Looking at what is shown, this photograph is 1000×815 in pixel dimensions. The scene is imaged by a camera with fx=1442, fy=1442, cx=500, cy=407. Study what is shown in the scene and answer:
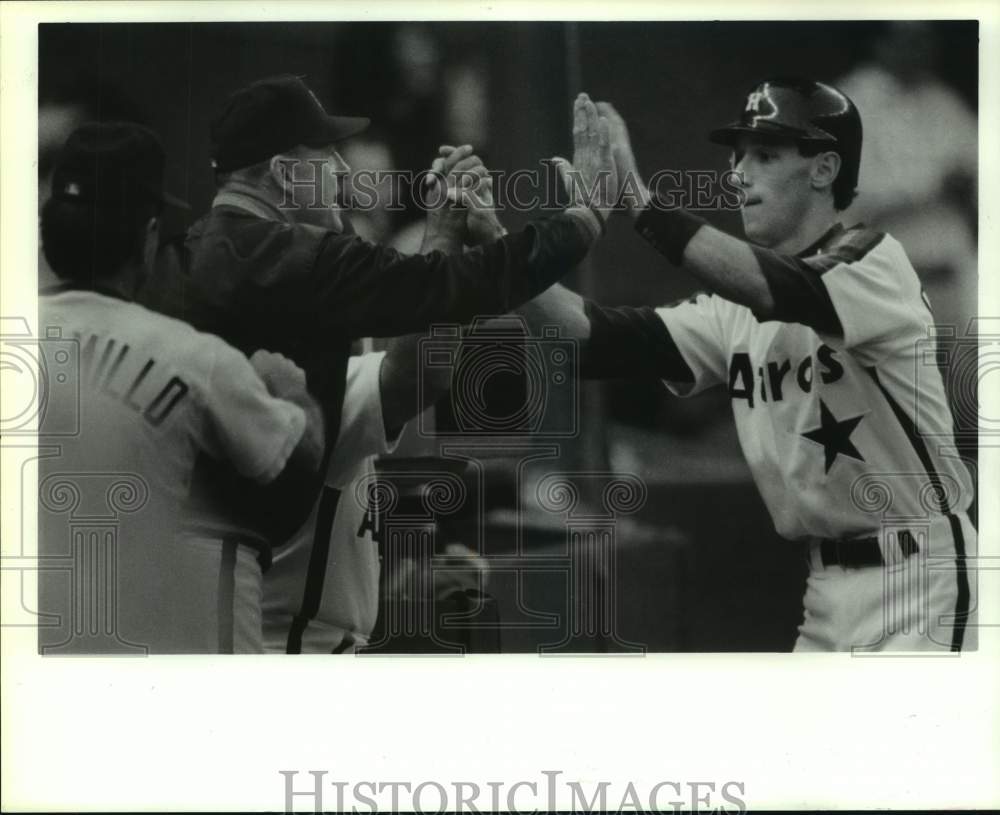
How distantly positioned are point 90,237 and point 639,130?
1845 mm

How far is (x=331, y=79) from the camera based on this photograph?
476cm

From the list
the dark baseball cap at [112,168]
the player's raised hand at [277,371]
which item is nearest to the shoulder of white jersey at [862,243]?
the player's raised hand at [277,371]

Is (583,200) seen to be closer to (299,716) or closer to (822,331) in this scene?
(822,331)

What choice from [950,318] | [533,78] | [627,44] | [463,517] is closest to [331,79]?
[533,78]

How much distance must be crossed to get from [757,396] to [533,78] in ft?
4.22

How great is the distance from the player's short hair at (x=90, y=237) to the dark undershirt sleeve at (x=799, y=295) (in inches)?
80.7

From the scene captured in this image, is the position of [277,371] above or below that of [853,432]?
above

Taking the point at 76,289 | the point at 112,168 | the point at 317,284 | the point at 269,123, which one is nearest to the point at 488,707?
the point at 317,284

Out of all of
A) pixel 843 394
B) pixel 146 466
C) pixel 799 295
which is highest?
pixel 799 295

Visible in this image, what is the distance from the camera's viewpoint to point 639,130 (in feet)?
15.6

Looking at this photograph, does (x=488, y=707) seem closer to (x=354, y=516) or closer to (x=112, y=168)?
(x=354, y=516)

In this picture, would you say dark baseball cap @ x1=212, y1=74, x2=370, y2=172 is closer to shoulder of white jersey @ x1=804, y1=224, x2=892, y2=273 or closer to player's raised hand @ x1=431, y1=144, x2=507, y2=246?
player's raised hand @ x1=431, y1=144, x2=507, y2=246

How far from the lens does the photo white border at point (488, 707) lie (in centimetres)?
475

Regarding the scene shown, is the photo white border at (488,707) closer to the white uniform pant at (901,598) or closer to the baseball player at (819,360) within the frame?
the white uniform pant at (901,598)
